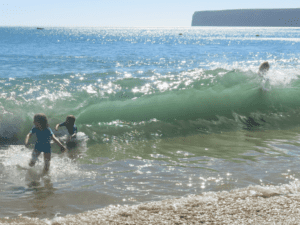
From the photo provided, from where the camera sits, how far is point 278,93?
10.6 m

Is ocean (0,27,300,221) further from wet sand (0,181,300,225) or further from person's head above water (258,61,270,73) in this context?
person's head above water (258,61,270,73)

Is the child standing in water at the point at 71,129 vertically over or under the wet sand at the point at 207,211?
over

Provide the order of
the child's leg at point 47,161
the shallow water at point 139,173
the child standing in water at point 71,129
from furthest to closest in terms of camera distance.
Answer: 1. the child standing in water at point 71,129
2. the child's leg at point 47,161
3. the shallow water at point 139,173

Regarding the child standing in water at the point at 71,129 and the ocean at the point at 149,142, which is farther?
the child standing in water at the point at 71,129

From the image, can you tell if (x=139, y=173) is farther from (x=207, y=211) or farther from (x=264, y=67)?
(x=264, y=67)

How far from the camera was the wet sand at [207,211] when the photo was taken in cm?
311

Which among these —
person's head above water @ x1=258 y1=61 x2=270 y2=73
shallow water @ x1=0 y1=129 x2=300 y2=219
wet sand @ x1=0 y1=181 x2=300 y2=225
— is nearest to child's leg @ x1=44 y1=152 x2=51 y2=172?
shallow water @ x1=0 y1=129 x2=300 y2=219

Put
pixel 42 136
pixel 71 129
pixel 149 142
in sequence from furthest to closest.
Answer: pixel 149 142 → pixel 71 129 → pixel 42 136

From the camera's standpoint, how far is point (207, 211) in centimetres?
329

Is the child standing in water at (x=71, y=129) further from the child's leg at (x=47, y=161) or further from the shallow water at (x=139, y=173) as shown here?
the child's leg at (x=47, y=161)

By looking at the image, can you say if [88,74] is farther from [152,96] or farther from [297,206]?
[297,206]

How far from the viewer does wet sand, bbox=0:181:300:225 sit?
10.2 ft

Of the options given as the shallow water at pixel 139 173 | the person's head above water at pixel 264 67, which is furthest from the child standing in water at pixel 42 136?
the person's head above water at pixel 264 67

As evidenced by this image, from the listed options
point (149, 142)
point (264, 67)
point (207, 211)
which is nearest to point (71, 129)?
point (149, 142)
